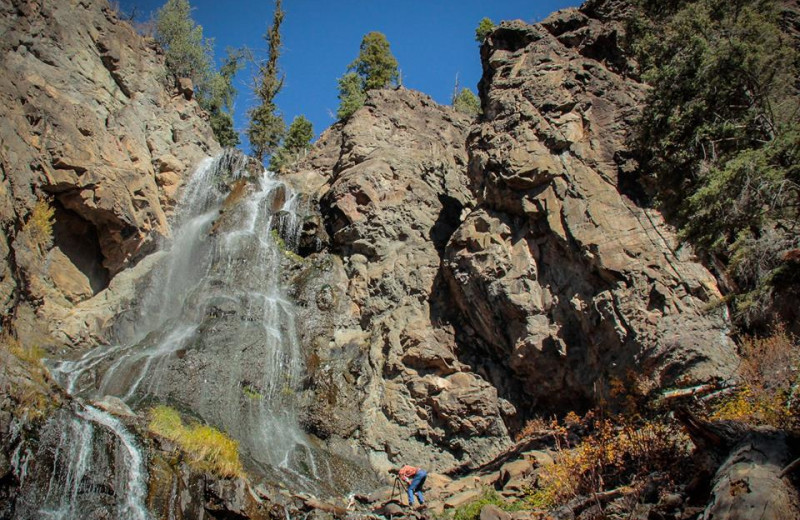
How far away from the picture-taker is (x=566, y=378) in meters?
16.2

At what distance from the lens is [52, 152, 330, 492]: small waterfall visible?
1549cm

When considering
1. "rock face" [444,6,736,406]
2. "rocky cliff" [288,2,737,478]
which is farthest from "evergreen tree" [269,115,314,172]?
"rock face" [444,6,736,406]

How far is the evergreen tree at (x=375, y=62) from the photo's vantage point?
4175 centimetres

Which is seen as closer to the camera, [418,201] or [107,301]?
[107,301]

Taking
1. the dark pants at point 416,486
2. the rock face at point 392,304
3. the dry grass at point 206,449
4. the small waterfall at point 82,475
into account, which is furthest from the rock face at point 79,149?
the dark pants at point 416,486

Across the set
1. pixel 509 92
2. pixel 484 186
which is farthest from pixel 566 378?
pixel 509 92

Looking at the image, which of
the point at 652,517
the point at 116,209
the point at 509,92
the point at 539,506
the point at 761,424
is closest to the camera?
the point at 652,517

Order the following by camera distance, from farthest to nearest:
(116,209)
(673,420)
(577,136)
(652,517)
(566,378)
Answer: (116,209) < (577,136) < (566,378) < (673,420) < (652,517)

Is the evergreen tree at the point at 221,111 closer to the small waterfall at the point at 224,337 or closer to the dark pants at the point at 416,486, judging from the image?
the small waterfall at the point at 224,337

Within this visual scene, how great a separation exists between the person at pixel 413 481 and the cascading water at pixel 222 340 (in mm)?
2879

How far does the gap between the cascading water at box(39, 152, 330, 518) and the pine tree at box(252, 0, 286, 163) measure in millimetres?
11678

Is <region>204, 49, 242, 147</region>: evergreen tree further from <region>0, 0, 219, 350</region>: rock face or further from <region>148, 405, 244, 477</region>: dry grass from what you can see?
<region>148, 405, 244, 477</region>: dry grass

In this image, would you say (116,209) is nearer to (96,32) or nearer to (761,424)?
(96,32)

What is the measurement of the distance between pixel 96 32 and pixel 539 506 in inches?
1062
